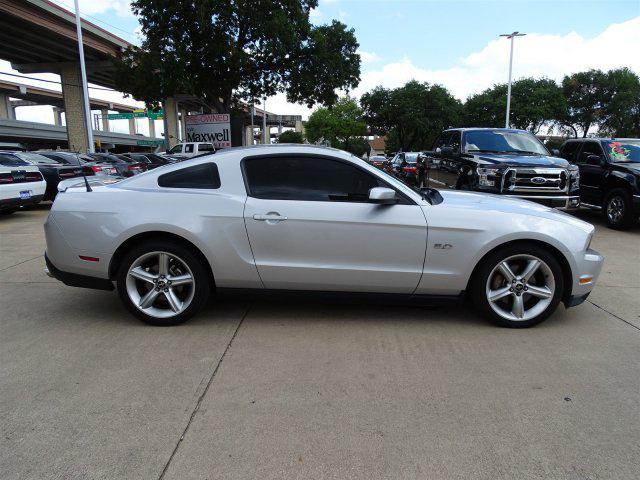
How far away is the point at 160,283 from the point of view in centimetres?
393

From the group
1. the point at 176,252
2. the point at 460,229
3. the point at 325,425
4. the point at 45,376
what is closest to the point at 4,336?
the point at 45,376

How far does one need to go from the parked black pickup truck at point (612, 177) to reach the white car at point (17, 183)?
494 inches

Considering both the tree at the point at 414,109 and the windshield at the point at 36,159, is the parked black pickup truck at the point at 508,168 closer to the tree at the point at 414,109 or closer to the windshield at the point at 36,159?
the windshield at the point at 36,159

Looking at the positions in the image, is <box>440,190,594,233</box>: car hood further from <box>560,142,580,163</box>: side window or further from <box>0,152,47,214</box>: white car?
<box>0,152,47,214</box>: white car

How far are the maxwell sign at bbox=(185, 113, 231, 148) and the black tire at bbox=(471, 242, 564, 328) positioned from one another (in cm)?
2061

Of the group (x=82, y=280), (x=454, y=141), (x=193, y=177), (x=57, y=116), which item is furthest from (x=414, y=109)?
(x=57, y=116)

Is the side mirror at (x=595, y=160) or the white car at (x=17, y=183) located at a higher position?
the side mirror at (x=595, y=160)

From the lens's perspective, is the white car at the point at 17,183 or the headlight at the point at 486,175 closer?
the headlight at the point at 486,175

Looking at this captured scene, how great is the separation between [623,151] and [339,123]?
202 ft

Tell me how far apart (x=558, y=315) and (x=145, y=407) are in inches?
146

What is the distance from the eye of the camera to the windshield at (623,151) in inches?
383

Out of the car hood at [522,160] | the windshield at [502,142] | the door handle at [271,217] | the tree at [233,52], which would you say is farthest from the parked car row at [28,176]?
the tree at [233,52]

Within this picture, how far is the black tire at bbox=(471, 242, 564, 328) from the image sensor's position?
3861 millimetres

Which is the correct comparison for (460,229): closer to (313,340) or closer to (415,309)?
(415,309)
